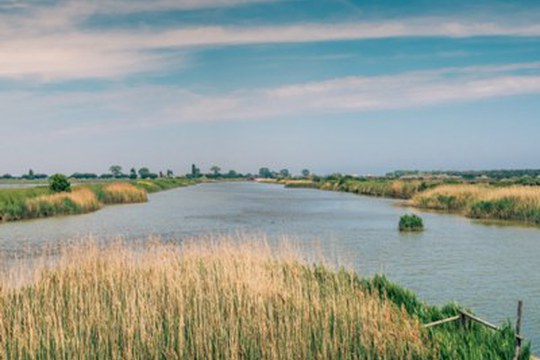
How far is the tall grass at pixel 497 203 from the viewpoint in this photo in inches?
1291

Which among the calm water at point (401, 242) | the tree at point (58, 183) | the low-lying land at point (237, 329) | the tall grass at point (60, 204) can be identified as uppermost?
the tree at point (58, 183)

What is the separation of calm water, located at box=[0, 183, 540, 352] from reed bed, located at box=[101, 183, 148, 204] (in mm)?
13843

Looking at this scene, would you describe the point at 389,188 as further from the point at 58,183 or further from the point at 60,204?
the point at 60,204

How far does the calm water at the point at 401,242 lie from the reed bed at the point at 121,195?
45.4ft

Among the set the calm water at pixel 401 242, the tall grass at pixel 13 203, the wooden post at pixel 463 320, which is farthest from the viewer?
the tall grass at pixel 13 203

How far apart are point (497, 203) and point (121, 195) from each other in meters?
36.7

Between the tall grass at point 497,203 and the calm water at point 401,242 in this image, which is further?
the tall grass at point 497,203

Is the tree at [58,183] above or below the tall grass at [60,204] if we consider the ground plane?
above

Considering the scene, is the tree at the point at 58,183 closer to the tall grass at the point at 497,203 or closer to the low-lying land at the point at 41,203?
the low-lying land at the point at 41,203

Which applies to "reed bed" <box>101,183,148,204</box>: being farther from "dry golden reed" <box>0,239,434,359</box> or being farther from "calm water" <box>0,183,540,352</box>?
"dry golden reed" <box>0,239,434,359</box>

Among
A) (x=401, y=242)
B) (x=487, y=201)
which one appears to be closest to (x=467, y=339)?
(x=401, y=242)

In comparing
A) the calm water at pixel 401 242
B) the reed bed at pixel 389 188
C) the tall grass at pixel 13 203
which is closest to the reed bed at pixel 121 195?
the tall grass at pixel 13 203

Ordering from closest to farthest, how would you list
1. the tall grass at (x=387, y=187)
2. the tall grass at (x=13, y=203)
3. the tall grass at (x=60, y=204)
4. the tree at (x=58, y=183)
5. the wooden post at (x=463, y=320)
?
the wooden post at (x=463, y=320)
the tall grass at (x=13, y=203)
the tall grass at (x=60, y=204)
the tree at (x=58, y=183)
the tall grass at (x=387, y=187)

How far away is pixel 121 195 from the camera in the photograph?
55.5 m
